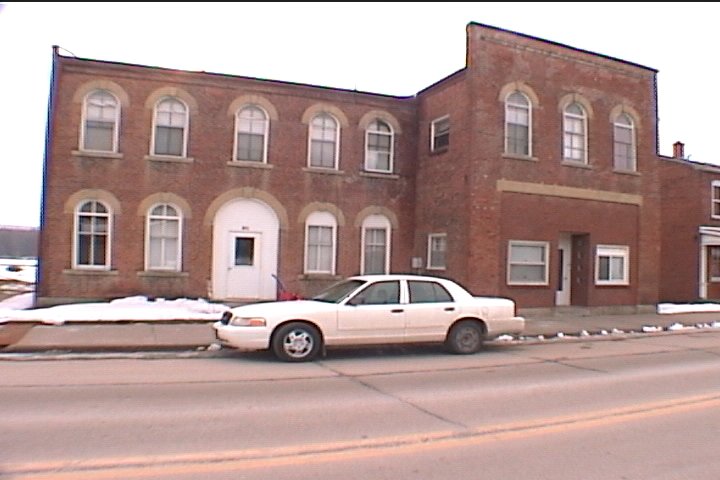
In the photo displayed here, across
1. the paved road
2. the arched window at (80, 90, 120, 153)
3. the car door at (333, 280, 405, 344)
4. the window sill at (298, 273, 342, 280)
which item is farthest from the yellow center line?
the arched window at (80, 90, 120, 153)

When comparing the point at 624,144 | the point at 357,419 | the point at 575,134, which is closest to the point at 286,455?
the point at 357,419

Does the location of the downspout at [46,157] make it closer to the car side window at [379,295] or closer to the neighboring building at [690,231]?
the car side window at [379,295]

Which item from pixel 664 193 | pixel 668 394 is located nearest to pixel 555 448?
pixel 668 394

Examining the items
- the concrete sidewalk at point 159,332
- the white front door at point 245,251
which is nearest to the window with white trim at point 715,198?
the concrete sidewalk at point 159,332

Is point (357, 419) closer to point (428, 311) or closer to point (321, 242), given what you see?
point (428, 311)

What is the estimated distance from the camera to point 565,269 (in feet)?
60.8

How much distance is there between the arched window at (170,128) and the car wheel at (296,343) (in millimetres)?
9685

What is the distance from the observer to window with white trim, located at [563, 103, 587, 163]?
17.8m

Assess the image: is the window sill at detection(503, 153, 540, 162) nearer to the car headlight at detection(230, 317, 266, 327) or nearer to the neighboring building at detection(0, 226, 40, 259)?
the car headlight at detection(230, 317, 266, 327)

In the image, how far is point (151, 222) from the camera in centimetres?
1702

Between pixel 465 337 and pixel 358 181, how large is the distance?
9.18m

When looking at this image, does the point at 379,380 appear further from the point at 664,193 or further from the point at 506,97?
the point at 664,193

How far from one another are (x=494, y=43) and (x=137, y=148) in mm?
10622

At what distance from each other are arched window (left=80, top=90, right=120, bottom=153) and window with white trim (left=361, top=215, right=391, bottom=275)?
7936 millimetres
